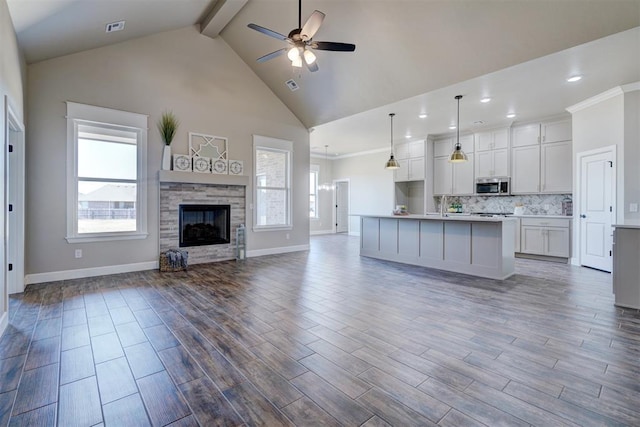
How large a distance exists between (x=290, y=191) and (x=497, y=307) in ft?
16.7

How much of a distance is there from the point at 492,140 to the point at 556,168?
1484 mm

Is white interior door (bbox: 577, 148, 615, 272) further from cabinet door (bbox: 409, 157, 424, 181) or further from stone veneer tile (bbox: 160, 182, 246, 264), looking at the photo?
stone veneer tile (bbox: 160, 182, 246, 264)

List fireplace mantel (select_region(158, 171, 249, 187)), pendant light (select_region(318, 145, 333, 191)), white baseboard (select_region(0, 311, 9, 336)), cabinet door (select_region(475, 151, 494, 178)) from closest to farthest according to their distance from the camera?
white baseboard (select_region(0, 311, 9, 336)) → fireplace mantel (select_region(158, 171, 249, 187)) → cabinet door (select_region(475, 151, 494, 178)) → pendant light (select_region(318, 145, 333, 191))

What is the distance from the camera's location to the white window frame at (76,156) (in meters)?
4.54

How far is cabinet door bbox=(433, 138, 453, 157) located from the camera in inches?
320

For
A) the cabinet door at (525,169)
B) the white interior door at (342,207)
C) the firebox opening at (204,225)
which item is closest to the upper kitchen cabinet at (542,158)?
the cabinet door at (525,169)

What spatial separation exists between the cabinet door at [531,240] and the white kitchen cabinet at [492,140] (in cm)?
203

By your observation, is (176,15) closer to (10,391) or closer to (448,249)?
(10,391)

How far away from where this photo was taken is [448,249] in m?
5.16

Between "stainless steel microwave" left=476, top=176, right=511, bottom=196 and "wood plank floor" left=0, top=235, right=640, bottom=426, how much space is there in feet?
11.0

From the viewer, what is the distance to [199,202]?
19.1ft

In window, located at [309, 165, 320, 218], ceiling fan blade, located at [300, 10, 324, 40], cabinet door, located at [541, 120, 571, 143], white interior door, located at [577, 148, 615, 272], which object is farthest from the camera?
window, located at [309, 165, 320, 218]

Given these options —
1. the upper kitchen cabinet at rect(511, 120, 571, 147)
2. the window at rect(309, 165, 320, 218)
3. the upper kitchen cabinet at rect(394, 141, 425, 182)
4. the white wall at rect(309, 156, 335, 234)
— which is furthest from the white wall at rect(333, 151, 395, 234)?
the upper kitchen cabinet at rect(511, 120, 571, 147)

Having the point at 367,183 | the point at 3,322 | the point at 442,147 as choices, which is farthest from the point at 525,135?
the point at 3,322
